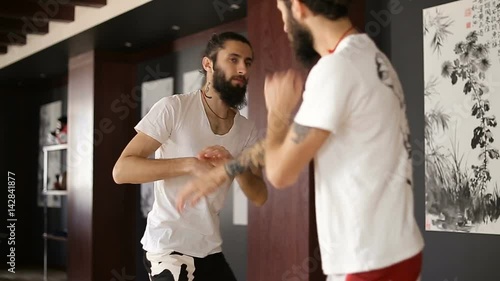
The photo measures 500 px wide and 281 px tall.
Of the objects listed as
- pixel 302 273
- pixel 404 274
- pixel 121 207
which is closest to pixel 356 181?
pixel 404 274

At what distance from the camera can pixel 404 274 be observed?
144 cm

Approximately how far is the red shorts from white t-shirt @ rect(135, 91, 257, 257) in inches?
36.2

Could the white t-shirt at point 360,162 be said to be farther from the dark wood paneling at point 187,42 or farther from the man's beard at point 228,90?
the dark wood paneling at point 187,42

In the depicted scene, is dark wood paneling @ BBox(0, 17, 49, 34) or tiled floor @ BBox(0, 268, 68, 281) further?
tiled floor @ BBox(0, 268, 68, 281)

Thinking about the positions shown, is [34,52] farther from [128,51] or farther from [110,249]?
[110,249]

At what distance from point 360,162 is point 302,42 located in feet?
1.15

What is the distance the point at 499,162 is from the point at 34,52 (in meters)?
4.99

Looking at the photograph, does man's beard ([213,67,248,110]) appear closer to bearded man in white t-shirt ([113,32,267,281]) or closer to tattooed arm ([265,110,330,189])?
bearded man in white t-shirt ([113,32,267,281])

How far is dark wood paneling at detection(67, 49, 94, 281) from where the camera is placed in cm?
638

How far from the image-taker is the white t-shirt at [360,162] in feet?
4.52

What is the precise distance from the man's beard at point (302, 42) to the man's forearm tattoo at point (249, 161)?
242mm

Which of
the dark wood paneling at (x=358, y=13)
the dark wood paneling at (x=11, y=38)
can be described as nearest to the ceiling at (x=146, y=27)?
the dark wood paneling at (x=11, y=38)

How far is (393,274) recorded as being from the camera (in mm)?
1421

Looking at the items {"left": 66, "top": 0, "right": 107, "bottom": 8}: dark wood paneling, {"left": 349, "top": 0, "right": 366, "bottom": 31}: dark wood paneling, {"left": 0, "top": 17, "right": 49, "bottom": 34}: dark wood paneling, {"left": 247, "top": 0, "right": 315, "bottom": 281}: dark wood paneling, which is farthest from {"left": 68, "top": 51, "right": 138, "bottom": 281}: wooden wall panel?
{"left": 349, "top": 0, "right": 366, "bottom": 31}: dark wood paneling
